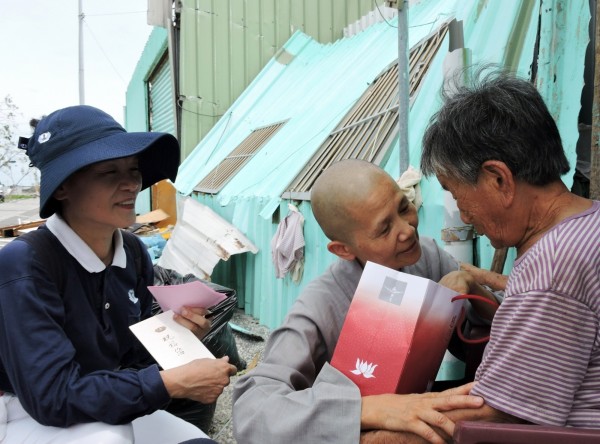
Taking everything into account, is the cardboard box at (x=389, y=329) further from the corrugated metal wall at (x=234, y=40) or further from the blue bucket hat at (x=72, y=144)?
the corrugated metal wall at (x=234, y=40)

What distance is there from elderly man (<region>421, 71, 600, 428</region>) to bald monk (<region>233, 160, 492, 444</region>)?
0.13m

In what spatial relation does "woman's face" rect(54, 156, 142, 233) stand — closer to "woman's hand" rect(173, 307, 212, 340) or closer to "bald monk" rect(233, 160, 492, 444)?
"woman's hand" rect(173, 307, 212, 340)

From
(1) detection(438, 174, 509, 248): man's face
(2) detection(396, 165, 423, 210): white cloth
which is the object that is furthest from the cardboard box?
(2) detection(396, 165, 423, 210): white cloth

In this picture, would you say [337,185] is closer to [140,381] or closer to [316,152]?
[140,381]

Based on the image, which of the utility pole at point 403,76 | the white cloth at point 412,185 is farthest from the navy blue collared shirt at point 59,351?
the utility pole at point 403,76

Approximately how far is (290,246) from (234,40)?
6.54 metres

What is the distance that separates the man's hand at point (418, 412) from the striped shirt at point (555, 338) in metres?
0.07

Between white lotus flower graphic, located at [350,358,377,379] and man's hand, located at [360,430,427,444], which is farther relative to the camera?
white lotus flower graphic, located at [350,358,377,379]

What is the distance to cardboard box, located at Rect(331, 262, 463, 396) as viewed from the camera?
3.65 feet

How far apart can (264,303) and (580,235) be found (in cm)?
425

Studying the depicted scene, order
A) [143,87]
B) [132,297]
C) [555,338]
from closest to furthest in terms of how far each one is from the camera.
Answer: [555,338], [132,297], [143,87]

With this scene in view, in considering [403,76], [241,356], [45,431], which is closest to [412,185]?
[403,76]

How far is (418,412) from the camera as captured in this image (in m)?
1.03

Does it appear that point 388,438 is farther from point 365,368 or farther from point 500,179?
point 500,179
